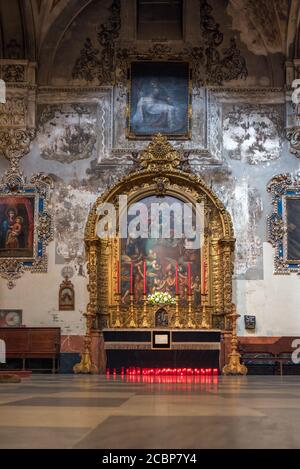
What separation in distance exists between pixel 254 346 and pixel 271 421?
1474 cm

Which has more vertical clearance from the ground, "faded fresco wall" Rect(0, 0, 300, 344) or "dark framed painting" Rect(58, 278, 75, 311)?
"faded fresco wall" Rect(0, 0, 300, 344)

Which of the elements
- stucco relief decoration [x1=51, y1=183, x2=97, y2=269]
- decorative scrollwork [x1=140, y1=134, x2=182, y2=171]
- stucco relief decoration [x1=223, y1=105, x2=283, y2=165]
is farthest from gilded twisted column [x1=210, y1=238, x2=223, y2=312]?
stucco relief decoration [x1=51, y1=183, x2=97, y2=269]

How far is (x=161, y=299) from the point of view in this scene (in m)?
17.8

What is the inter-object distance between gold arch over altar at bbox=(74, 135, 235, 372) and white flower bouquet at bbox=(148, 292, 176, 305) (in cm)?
20

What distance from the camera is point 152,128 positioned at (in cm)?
1930

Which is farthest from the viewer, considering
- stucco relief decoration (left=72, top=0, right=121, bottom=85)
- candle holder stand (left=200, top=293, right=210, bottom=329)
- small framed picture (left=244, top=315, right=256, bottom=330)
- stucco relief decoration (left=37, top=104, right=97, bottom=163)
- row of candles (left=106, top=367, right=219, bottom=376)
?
Result: stucco relief decoration (left=72, top=0, right=121, bottom=85)

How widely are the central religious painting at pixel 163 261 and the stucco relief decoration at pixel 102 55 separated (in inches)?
169

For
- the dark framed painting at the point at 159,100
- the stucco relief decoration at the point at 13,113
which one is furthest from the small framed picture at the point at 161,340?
the stucco relief decoration at the point at 13,113

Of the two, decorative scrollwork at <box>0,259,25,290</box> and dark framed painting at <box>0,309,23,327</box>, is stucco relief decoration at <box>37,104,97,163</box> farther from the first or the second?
dark framed painting at <box>0,309,23,327</box>

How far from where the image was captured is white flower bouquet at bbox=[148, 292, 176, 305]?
17.7m

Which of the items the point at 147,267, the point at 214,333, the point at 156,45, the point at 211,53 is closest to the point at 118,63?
the point at 156,45

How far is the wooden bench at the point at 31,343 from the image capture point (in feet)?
57.2

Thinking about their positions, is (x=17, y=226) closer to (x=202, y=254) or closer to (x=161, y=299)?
(x=161, y=299)
